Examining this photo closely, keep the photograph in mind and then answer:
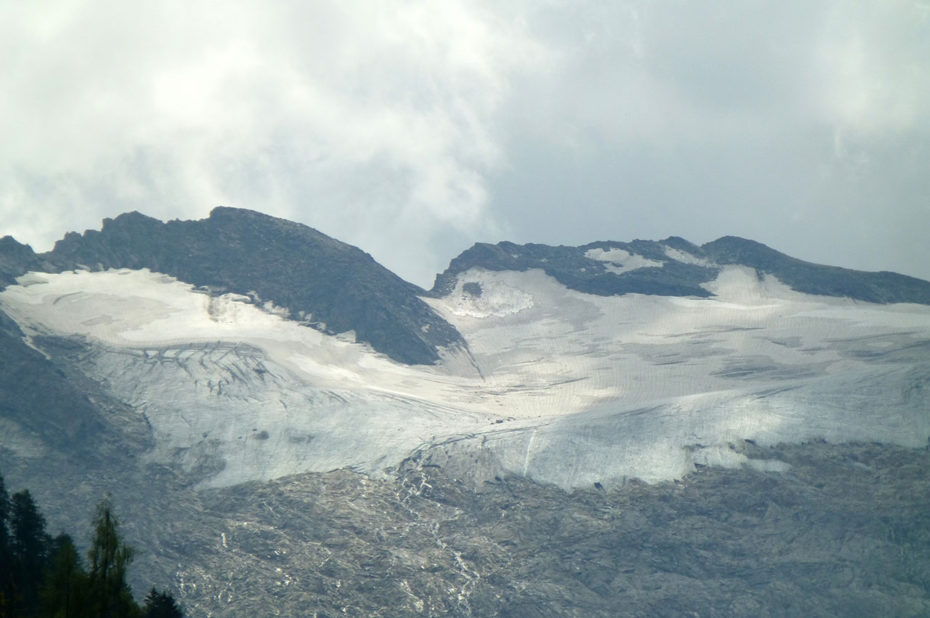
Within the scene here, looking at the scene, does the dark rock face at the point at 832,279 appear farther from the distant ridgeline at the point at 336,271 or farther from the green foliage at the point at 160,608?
the green foliage at the point at 160,608

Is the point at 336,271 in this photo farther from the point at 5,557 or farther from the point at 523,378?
the point at 5,557

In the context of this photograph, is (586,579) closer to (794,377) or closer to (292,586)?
(292,586)

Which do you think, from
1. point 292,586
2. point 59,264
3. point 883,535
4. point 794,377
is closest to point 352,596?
point 292,586

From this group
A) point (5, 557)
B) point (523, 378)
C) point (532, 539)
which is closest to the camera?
point (5, 557)

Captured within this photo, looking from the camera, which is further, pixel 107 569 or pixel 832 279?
pixel 832 279

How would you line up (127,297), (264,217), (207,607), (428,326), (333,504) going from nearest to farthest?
(207,607)
(333,504)
(127,297)
(428,326)
(264,217)

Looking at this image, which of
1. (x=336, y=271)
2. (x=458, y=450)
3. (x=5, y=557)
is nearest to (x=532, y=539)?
(x=458, y=450)

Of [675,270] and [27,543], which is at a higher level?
[675,270]
